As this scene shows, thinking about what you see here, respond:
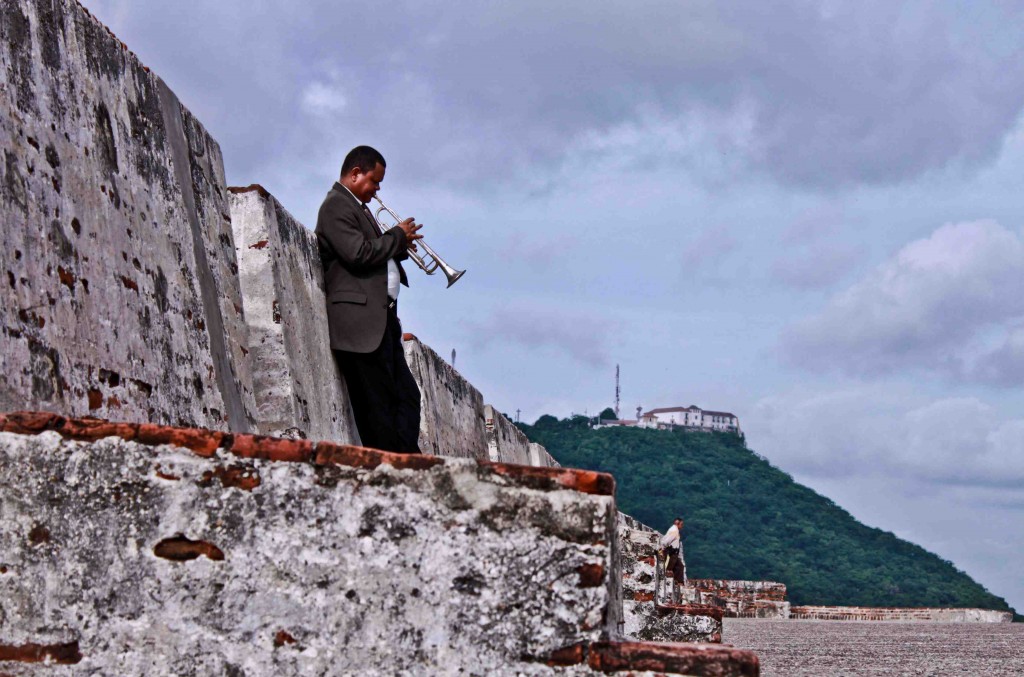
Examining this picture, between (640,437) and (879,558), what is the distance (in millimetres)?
19709

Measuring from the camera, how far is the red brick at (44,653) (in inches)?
124

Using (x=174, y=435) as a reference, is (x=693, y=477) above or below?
above

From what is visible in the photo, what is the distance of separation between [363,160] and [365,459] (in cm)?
312

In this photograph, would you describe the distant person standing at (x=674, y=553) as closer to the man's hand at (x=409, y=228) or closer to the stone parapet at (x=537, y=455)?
the stone parapet at (x=537, y=455)

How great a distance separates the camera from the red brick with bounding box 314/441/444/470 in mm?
3209

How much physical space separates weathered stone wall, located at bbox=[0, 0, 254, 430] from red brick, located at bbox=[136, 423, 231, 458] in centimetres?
79

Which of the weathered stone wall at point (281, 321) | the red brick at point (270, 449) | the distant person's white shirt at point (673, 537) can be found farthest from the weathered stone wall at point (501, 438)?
the red brick at point (270, 449)

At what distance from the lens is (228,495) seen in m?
3.20

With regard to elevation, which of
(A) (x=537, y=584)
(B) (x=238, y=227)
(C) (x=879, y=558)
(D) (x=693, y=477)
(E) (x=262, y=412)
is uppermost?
(D) (x=693, y=477)

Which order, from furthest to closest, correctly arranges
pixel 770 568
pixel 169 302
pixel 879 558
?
1. pixel 879 558
2. pixel 770 568
3. pixel 169 302

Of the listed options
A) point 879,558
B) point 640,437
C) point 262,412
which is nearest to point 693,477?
point 640,437

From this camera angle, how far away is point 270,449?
10.6 ft

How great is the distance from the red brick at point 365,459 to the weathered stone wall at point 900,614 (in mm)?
20208

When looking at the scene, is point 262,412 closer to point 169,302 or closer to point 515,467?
point 169,302
